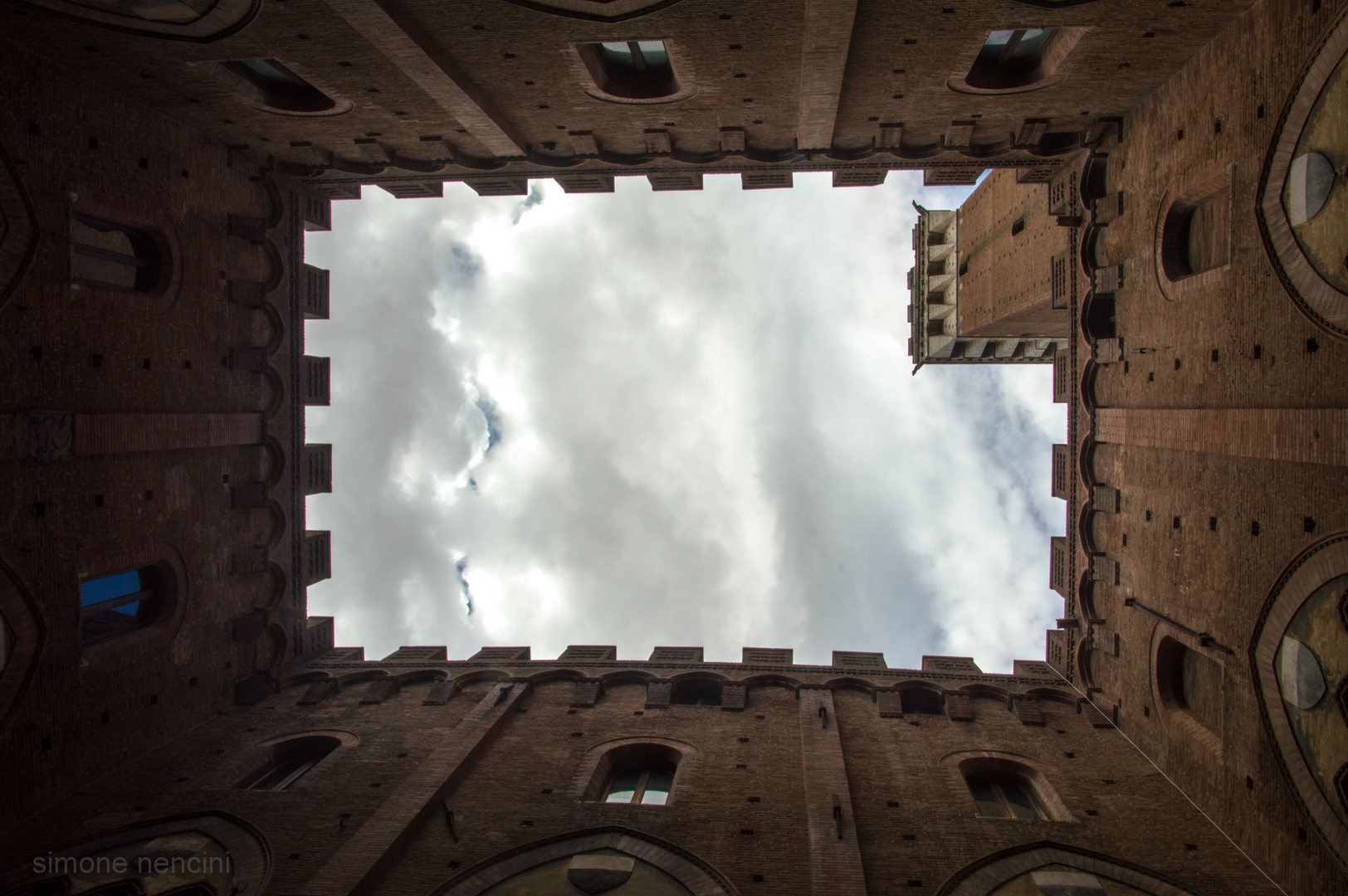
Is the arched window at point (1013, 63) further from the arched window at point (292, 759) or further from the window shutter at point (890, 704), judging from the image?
the arched window at point (292, 759)

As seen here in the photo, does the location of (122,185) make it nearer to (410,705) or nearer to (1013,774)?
(410,705)

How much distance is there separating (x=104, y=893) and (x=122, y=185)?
11.8 m

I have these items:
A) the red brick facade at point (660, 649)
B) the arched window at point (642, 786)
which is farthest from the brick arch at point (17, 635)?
the arched window at point (642, 786)

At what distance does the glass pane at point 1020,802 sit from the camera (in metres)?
12.4

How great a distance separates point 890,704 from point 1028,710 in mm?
2854

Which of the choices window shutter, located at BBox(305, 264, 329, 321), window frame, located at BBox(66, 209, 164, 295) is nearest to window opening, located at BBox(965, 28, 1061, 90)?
window shutter, located at BBox(305, 264, 329, 321)

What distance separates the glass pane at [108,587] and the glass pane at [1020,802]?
54.8 ft

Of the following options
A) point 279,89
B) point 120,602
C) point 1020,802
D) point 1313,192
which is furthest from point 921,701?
point 279,89

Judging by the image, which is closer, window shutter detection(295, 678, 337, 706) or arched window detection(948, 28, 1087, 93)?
arched window detection(948, 28, 1087, 93)

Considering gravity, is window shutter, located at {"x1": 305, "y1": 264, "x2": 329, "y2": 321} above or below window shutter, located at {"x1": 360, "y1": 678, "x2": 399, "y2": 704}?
above

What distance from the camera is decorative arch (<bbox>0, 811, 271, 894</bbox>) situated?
10.4 meters

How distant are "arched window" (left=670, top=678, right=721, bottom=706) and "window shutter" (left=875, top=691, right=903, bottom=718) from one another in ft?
11.3

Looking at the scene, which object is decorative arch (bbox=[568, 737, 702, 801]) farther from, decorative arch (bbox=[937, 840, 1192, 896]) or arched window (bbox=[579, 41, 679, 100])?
arched window (bbox=[579, 41, 679, 100])

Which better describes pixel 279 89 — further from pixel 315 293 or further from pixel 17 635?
pixel 17 635
